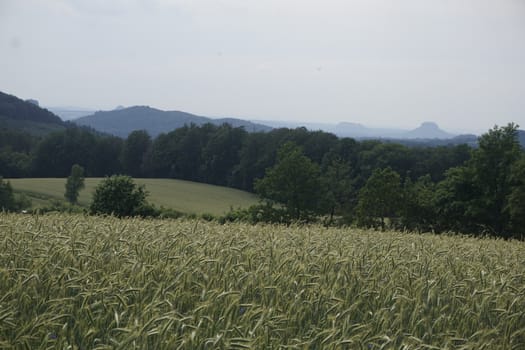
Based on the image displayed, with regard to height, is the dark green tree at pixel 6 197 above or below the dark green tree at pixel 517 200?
below

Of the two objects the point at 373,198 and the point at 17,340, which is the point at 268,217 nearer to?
the point at 373,198

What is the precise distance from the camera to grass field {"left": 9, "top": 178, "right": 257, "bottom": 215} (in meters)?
64.1

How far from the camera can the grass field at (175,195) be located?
210 feet

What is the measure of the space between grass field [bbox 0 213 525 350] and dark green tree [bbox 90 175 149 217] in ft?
79.5

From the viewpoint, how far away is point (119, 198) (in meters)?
30.9

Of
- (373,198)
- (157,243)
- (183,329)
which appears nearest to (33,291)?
(183,329)

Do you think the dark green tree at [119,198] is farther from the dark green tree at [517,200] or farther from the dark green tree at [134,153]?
the dark green tree at [134,153]

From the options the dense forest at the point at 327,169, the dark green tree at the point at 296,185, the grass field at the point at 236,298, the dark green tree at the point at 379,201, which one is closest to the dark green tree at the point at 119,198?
the dense forest at the point at 327,169

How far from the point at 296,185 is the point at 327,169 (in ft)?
102

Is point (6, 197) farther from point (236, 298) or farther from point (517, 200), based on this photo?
point (236, 298)

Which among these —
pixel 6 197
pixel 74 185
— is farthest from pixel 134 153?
pixel 6 197

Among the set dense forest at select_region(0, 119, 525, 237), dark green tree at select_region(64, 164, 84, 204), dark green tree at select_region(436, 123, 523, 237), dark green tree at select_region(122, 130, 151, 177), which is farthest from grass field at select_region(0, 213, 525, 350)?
dark green tree at select_region(122, 130, 151, 177)

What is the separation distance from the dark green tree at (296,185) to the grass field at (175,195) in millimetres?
17010

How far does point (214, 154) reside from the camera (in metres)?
99.2
